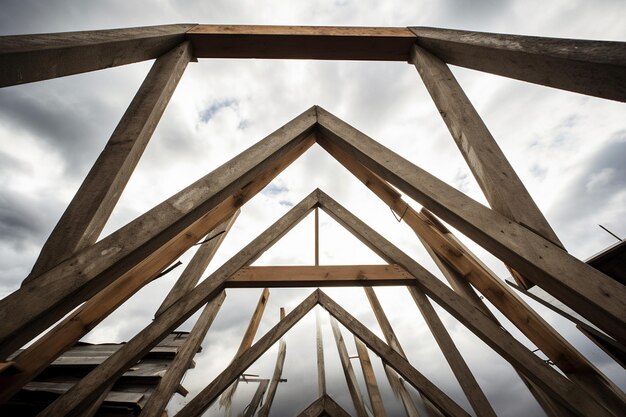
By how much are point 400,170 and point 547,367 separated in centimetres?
232

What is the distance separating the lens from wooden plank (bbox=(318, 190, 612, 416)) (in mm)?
2012

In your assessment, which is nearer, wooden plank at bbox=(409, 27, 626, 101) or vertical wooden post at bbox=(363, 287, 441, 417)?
wooden plank at bbox=(409, 27, 626, 101)

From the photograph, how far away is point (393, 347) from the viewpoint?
16.1ft

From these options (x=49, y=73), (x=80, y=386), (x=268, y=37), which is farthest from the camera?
(x=80, y=386)

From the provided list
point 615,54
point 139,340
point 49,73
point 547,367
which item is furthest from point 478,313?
point 49,73

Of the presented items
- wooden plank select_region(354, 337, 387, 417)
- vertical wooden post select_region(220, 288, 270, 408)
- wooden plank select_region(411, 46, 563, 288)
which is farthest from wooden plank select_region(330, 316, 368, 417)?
wooden plank select_region(411, 46, 563, 288)

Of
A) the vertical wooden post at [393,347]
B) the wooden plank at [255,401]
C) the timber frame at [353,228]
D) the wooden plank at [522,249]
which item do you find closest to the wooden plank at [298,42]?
the timber frame at [353,228]

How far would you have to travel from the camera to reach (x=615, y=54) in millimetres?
972

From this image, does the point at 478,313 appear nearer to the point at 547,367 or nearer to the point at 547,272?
the point at 547,367

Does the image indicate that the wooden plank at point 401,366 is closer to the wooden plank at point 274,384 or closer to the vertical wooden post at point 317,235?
the vertical wooden post at point 317,235

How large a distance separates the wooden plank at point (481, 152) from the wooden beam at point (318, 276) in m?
2.06

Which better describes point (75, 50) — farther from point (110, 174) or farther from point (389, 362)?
point (389, 362)

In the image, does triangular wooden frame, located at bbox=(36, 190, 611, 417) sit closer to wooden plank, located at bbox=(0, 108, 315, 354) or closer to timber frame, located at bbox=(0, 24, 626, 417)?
timber frame, located at bbox=(0, 24, 626, 417)

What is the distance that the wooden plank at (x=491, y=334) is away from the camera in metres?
2.01
